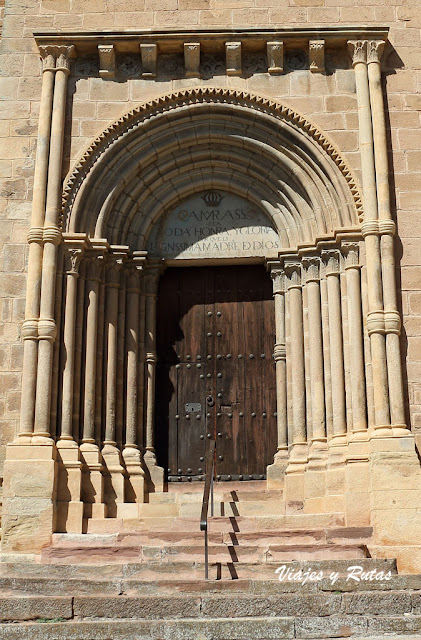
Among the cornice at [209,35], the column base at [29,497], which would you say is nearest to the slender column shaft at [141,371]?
the column base at [29,497]

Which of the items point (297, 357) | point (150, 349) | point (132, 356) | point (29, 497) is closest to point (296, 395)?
point (297, 357)

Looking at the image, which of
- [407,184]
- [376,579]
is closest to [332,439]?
[376,579]

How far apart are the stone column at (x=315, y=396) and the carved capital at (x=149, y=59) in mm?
3123

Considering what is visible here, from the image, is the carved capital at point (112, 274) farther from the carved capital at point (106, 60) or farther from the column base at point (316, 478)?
the column base at point (316, 478)

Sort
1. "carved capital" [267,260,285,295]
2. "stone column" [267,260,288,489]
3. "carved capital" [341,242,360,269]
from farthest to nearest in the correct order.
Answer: "carved capital" [267,260,285,295]
"stone column" [267,260,288,489]
"carved capital" [341,242,360,269]

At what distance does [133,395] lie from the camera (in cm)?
1146

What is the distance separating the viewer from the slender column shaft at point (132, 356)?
11359 millimetres

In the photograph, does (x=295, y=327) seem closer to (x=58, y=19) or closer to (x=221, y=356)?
(x=221, y=356)

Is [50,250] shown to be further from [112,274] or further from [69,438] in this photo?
[69,438]

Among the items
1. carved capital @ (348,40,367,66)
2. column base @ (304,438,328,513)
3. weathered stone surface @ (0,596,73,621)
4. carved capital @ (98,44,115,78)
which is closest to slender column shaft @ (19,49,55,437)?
carved capital @ (98,44,115,78)

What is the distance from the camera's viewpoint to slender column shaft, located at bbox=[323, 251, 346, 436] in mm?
10820

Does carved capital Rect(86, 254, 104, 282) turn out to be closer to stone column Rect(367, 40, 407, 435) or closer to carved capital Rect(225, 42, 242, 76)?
carved capital Rect(225, 42, 242, 76)

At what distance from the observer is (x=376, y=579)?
27.9 ft

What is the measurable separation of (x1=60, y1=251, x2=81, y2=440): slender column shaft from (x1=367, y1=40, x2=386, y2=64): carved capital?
443 cm
